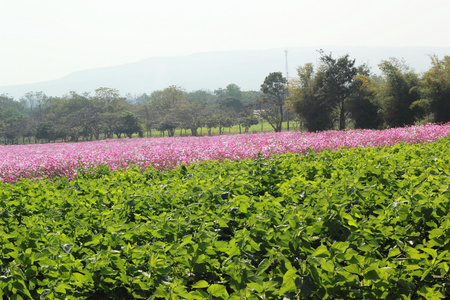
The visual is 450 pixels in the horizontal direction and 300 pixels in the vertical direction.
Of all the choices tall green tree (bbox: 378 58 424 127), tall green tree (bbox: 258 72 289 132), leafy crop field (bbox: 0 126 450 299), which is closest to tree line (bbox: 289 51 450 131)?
tall green tree (bbox: 378 58 424 127)

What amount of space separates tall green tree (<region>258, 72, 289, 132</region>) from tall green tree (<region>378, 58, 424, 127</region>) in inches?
814

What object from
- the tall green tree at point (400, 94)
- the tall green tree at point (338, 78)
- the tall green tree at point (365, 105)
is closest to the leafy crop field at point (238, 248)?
the tall green tree at point (400, 94)

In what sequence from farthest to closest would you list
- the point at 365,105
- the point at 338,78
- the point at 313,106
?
the point at 313,106 → the point at 338,78 → the point at 365,105

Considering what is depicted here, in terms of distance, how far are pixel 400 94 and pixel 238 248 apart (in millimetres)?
31902

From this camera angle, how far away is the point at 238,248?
246cm

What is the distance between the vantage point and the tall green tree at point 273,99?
1976 inches

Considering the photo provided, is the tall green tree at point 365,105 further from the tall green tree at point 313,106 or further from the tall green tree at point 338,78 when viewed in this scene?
the tall green tree at point 313,106

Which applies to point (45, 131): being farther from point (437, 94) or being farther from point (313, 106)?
point (437, 94)

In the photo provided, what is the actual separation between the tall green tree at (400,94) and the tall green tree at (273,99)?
20.7 meters

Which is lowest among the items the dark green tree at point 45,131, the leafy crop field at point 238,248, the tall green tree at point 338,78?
the leafy crop field at point 238,248

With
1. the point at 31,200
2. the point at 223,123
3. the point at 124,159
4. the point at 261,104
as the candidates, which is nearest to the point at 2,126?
the point at 223,123

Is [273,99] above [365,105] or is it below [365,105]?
above

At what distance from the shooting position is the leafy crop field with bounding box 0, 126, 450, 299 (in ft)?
6.94

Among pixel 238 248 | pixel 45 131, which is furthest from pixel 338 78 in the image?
pixel 45 131
